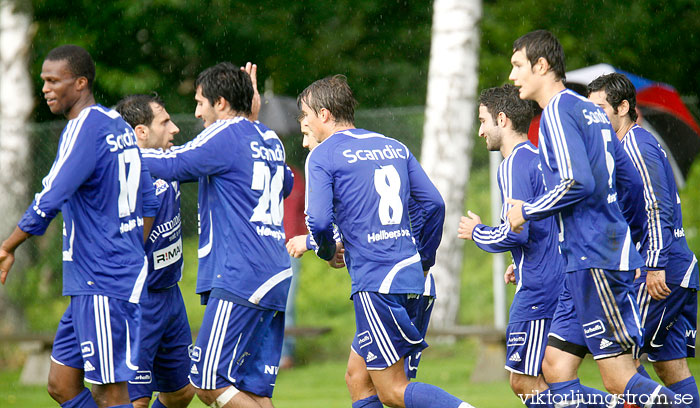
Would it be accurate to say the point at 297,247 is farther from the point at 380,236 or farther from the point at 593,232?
the point at 593,232

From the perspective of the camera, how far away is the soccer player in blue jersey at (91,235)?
4875 mm

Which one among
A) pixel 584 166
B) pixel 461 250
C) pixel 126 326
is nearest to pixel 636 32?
pixel 461 250

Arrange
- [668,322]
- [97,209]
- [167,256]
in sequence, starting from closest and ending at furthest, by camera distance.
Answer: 1. [97,209]
2. [167,256]
3. [668,322]

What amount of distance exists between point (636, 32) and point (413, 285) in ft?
39.2

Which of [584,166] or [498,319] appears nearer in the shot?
[584,166]

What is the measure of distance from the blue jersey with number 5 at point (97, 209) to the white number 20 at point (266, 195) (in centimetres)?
74

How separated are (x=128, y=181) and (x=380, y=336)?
1.65 meters

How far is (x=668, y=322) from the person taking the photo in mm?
6160

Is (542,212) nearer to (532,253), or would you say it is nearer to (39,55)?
(532,253)

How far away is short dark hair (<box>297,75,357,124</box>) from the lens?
557 cm

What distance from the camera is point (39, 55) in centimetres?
1385

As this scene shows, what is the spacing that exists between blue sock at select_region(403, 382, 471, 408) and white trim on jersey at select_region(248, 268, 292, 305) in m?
0.99

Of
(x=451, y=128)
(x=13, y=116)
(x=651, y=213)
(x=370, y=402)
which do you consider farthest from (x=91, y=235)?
(x=13, y=116)

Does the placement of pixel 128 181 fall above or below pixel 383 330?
above
